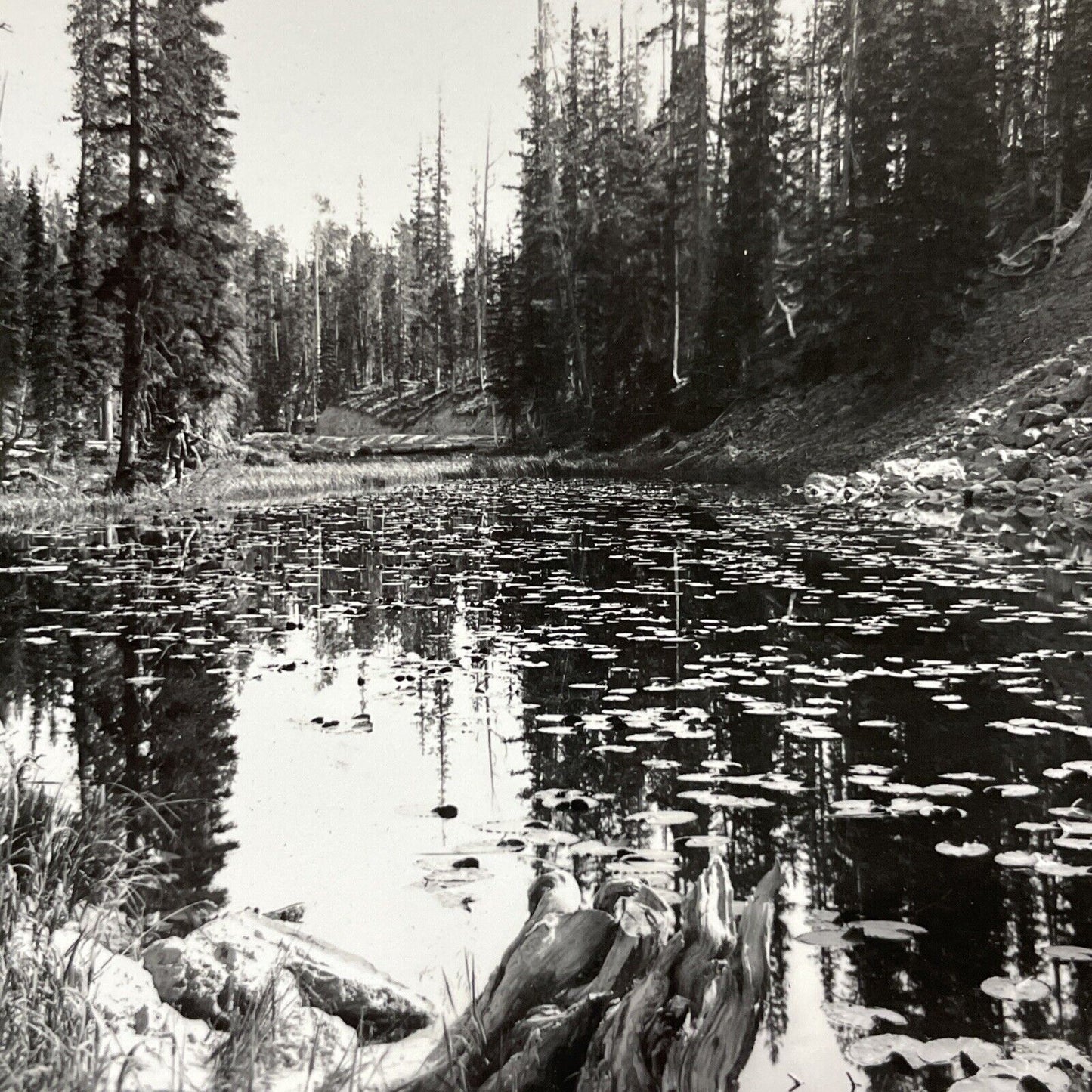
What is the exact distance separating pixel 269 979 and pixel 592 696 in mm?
3618

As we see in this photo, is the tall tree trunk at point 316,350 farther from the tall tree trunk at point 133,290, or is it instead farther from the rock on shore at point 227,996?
the rock on shore at point 227,996

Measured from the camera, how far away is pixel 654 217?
Result: 135 feet

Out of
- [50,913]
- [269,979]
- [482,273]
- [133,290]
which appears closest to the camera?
[269,979]

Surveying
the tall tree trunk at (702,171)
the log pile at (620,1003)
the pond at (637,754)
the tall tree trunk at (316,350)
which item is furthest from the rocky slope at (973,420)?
the tall tree trunk at (316,350)

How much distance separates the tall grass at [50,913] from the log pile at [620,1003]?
0.81 metres

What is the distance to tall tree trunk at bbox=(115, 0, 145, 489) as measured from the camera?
68.8 ft

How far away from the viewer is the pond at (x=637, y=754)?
307 cm

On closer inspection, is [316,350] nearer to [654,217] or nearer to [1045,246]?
[654,217]

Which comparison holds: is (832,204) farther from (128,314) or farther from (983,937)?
(983,937)

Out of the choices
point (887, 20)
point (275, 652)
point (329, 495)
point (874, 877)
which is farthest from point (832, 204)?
point (874, 877)

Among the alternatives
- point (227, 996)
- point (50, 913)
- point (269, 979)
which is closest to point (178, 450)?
point (50, 913)

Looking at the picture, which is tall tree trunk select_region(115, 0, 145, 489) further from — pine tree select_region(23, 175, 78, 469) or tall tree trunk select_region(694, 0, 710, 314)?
tall tree trunk select_region(694, 0, 710, 314)

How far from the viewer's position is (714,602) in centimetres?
928

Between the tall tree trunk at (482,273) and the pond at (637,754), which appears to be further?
the tall tree trunk at (482,273)
